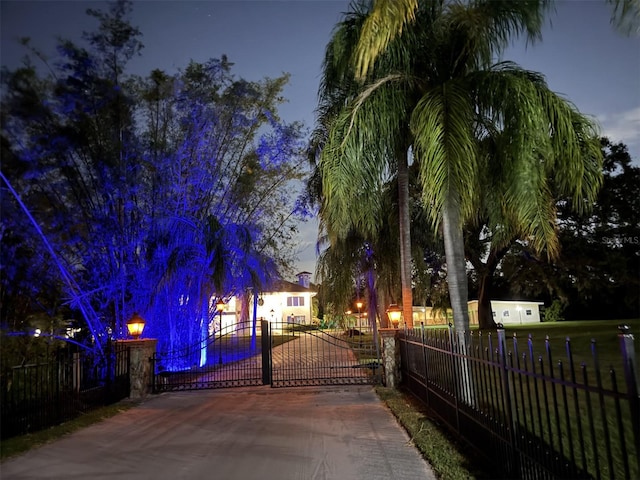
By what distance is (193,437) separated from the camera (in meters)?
7.23

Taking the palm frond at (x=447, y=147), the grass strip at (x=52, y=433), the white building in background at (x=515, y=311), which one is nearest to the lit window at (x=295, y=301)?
the white building in background at (x=515, y=311)

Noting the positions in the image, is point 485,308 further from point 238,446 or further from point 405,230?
point 238,446

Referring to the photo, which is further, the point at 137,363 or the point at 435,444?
the point at 137,363

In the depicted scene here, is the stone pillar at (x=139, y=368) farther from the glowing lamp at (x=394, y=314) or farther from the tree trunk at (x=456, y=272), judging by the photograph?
the tree trunk at (x=456, y=272)

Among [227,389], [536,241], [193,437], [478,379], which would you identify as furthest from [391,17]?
[227,389]

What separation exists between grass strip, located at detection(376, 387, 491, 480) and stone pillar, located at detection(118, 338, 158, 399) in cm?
590

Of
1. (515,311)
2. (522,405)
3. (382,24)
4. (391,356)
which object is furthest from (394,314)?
(515,311)

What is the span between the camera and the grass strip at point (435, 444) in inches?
204

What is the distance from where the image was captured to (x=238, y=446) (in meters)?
6.59

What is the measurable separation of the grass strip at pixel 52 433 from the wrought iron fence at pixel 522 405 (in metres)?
5.92

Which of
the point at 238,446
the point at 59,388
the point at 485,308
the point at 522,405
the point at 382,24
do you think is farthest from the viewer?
the point at 485,308

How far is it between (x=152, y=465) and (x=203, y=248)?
10.0 m

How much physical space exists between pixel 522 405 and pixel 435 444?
2379 mm

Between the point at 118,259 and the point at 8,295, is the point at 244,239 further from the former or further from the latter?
the point at 8,295
